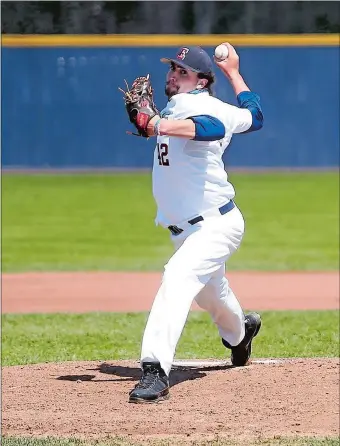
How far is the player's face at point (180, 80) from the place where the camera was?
552 cm

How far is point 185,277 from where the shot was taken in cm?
Result: 529

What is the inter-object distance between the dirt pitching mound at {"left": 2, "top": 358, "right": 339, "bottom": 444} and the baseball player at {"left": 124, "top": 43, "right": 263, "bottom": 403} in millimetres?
222

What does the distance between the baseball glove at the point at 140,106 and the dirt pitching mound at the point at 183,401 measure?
1.39 m

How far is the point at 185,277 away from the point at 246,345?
39.7 inches

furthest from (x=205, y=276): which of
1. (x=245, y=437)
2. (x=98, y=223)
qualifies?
(x=98, y=223)

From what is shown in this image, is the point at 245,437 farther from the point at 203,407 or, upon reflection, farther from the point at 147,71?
the point at 147,71

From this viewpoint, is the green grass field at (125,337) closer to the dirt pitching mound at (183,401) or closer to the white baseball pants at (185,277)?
the dirt pitching mound at (183,401)

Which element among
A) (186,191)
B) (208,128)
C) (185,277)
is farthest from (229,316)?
(208,128)

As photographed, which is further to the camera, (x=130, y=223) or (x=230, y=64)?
(x=130, y=223)

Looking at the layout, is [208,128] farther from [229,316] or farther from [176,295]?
[229,316]

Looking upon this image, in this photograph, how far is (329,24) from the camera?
822 inches

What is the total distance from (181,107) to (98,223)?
10.8 metres

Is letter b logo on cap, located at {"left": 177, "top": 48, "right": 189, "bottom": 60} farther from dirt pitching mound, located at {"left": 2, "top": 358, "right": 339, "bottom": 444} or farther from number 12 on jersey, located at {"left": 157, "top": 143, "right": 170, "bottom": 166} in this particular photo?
dirt pitching mound, located at {"left": 2, "top": 358, "right": 339, "bottom": 444}

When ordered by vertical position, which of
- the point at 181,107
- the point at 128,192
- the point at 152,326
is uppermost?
the point at 181,107
